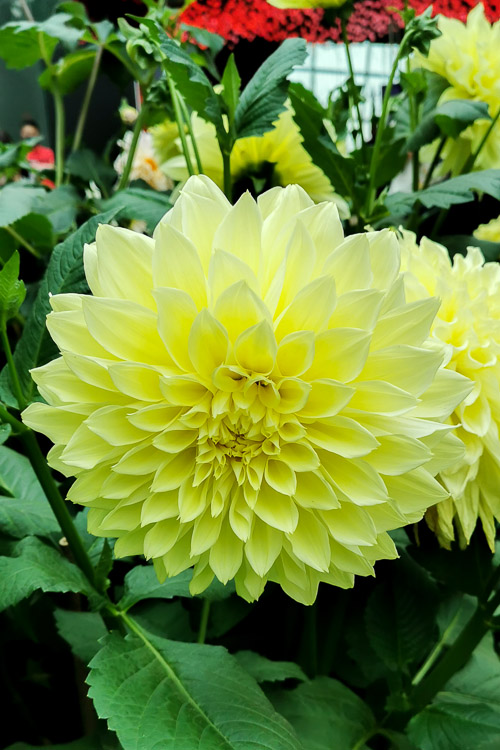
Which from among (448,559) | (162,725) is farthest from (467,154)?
(162,725)

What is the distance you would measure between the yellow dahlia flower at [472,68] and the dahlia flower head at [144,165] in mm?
428

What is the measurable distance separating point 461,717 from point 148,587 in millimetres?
234

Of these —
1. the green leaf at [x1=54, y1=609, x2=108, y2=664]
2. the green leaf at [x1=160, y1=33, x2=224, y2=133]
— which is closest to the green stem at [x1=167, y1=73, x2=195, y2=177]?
the green leaf at [x1=160, y1=33, x2=224, y2=133]

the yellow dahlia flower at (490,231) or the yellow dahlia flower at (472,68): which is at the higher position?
the yellow dahlia flower at (472,68)

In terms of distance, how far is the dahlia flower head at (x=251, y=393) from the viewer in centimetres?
32

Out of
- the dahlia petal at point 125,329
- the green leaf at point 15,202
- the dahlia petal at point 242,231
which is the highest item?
the dahlia petal at point 242,231

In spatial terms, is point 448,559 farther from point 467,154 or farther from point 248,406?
point 467,154

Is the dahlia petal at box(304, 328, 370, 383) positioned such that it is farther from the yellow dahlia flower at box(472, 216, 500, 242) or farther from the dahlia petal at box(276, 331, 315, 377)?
the yellow dahlia flower at box(472, 216, 500, 242)

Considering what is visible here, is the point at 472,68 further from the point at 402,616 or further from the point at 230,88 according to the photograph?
the point at 402,616

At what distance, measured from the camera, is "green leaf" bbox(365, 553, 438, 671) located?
1.75ft

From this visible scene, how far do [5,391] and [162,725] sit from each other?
208 mm

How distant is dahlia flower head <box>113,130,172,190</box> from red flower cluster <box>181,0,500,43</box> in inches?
9.9

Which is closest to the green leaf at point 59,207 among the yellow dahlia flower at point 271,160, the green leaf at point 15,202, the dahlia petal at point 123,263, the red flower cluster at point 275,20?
the green leaf at point 15,202

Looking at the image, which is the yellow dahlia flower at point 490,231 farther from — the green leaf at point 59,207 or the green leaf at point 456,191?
the green leaf at point 59,207
